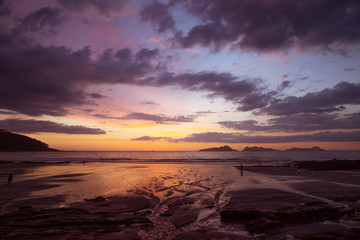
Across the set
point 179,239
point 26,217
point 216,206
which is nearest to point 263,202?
point 216,206

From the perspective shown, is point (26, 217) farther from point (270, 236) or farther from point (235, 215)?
point (270, 236)

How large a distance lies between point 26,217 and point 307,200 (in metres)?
20.3

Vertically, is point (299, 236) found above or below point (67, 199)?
above

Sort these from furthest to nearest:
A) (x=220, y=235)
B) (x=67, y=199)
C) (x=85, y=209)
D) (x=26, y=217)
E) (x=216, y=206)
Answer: (x=67, y=199) < (x=216, y=206) < (x=85, y=209) < (x=26, y=217) < (x=220, y=235)

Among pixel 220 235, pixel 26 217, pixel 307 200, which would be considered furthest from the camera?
pixel 307 200

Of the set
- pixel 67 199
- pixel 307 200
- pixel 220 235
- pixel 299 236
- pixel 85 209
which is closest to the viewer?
pixel 299 236

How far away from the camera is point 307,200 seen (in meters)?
16.4

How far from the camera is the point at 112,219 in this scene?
1203cm

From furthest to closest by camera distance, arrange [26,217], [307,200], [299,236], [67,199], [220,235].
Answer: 1. [67,199]
2. [307,200]
3. [26,217]
4. [220,235]
5. [299,236]

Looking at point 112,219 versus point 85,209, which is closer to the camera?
point 112,219

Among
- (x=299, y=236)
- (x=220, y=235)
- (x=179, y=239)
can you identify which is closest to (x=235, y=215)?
(x=220, y=235)

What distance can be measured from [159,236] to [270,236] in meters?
5.39

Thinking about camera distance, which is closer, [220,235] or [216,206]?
[220,235]

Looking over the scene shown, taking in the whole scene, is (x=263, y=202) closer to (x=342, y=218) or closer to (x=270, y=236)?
(x=342, y=218)
